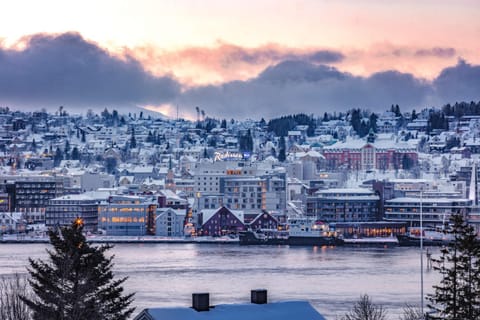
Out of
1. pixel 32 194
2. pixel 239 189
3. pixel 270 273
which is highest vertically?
pixel 239 189

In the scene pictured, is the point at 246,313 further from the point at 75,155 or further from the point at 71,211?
the point at 75,155

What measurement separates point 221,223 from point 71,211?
5.34m

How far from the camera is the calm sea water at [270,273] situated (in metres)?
16.8

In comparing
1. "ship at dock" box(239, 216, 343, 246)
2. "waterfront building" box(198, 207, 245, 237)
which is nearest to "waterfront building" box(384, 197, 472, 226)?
"ship at dock" box(239, 216, 343, 246)

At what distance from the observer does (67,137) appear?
8019 cm

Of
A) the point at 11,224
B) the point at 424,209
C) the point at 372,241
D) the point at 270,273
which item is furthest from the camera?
the point at 11,224

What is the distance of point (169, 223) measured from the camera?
37.5m

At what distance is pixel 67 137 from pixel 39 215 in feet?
125

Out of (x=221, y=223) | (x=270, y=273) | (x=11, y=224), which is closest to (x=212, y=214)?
(x=221, y=223)

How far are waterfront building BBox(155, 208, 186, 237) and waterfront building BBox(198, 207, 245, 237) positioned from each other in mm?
691

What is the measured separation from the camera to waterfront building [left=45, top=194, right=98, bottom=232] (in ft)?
129

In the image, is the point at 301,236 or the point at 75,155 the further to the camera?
the point at 75,155

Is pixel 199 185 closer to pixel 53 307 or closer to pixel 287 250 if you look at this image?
pixel 287 250

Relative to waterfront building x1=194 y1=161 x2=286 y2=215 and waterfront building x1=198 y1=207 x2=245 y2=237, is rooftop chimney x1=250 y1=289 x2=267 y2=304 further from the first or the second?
waterfront building x1=194 y1=161 x2=286 y2=215
